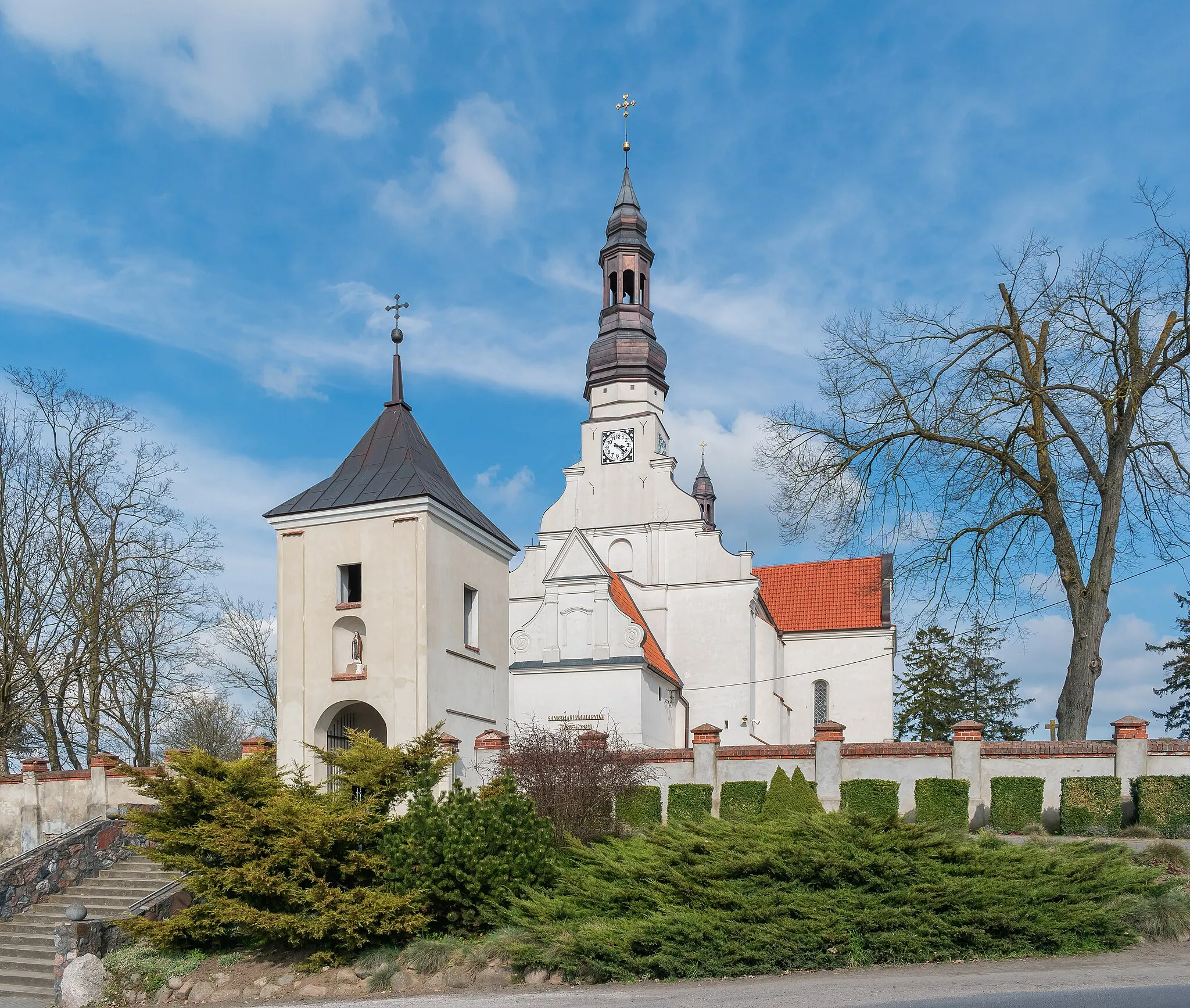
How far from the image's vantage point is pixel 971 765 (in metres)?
17.9

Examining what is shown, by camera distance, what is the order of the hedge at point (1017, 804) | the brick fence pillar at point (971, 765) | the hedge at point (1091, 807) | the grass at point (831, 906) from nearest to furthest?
the grass at point (831, 906) → the hedge at point (1091, 807) → the hedge at point (1017, 804) → the brick fence pillar at point (971, 765)

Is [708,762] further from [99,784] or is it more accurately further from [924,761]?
[99,784]

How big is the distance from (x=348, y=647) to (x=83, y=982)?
255 inches

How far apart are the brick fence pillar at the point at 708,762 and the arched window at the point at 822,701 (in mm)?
24161

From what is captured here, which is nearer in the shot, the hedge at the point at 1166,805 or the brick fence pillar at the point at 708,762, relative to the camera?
the hedge at the point at 1166,805

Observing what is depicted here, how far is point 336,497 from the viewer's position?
1870 centimetres

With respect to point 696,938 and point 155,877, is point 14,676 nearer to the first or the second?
point 155,877

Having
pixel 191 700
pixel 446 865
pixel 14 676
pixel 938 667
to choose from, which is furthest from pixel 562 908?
pixel 938 667

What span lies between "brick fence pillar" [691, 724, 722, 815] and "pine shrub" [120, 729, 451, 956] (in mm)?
6382

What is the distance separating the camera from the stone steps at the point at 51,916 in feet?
49.6

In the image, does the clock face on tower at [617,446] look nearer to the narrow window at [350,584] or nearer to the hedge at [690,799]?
the narrow window at [350,584]

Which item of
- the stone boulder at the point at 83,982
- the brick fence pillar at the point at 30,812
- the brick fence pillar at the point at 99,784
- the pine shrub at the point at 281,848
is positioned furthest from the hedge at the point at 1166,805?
the brick fence pillar at the point at 30,812

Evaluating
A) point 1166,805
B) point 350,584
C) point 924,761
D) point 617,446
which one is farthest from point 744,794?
point 617,446

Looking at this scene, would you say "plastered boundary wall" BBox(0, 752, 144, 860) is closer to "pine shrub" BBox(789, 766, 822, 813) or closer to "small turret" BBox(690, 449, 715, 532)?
"pine shrub" BBox(789, 766, 822, 813)
